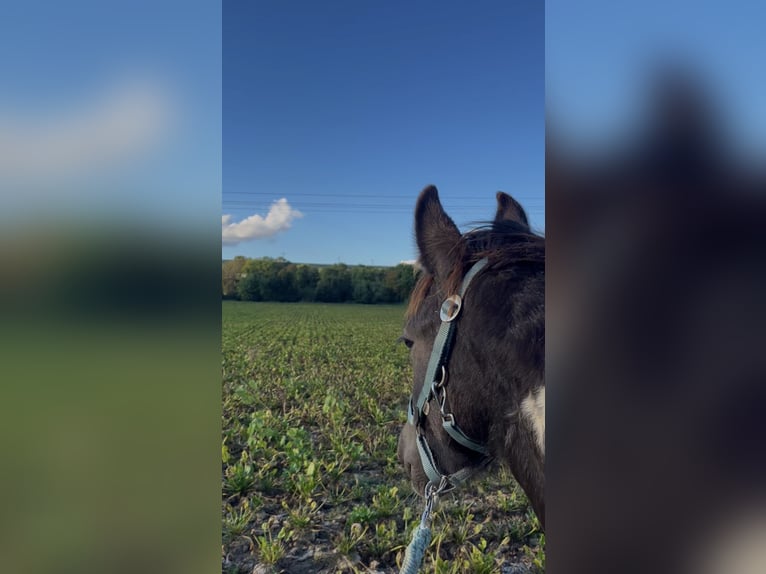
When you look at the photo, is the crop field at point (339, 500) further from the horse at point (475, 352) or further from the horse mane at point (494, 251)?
the horse mane at point (494, 251)

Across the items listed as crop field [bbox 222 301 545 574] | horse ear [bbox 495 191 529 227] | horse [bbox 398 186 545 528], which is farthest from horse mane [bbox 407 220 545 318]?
crop field [bbox 222 301 545 574]

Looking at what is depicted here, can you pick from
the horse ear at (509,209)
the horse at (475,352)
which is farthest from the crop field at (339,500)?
the horse ear at (509,209)

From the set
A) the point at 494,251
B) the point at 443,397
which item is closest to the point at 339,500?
the point at 443,397

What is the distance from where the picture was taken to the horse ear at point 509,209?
204cm

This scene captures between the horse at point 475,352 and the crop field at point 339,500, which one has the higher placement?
the horse at point 475,352

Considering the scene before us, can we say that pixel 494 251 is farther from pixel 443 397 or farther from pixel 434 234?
pixel 443 397

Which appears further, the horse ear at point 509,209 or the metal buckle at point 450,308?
the horse ear at point 509,209

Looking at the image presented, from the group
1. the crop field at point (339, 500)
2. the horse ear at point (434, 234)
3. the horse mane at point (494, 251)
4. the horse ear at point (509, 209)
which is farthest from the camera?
the crop field at point (339, 500)

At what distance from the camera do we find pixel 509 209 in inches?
81.4

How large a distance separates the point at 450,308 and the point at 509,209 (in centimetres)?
84

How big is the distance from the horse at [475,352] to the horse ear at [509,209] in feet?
1.32

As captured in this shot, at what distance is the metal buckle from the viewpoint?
1.42 metres
